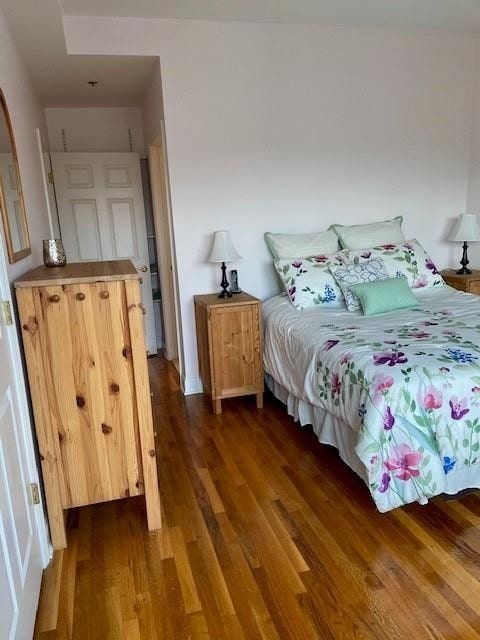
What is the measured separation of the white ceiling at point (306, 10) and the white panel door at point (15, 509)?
6.81ft

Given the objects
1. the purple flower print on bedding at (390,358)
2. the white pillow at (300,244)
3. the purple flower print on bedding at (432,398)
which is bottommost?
the purple flower print on bedding at (432,398)

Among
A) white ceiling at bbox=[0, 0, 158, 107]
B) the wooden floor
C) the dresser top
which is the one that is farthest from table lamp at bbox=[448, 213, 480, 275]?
the dresser top

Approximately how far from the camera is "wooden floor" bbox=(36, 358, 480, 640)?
1.55 meters

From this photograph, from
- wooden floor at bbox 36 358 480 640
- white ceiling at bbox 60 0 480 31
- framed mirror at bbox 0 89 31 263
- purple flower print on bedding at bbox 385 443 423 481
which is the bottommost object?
wooden floor at bbox 36 358 480 640

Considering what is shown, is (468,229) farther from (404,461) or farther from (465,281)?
(404,461)

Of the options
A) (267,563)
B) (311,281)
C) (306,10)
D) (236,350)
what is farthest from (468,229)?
(267,563)

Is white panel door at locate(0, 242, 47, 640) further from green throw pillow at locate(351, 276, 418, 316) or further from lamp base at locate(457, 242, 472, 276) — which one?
lamp base at locate(457, 242, 472, 276)

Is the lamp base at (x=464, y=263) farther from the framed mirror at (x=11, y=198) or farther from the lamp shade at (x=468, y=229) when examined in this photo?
the framed mirror at (x=11, y=198)

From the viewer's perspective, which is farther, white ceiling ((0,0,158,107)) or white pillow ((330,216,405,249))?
white pillow ((330,216,405,249))

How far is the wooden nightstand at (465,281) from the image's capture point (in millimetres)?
3604

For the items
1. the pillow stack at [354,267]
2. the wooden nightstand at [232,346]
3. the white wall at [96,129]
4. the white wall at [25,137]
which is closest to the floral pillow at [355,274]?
the pillow stack at [354,267]

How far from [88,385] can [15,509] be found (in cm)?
55

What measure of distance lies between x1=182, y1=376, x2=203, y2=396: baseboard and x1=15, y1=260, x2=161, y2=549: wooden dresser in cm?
155

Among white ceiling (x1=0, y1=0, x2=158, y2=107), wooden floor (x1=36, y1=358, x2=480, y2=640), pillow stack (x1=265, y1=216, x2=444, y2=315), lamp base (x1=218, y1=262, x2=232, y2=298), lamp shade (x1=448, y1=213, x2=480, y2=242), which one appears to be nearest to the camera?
wooden floor (x1=36, y1=358, x2=480, y2=640)
